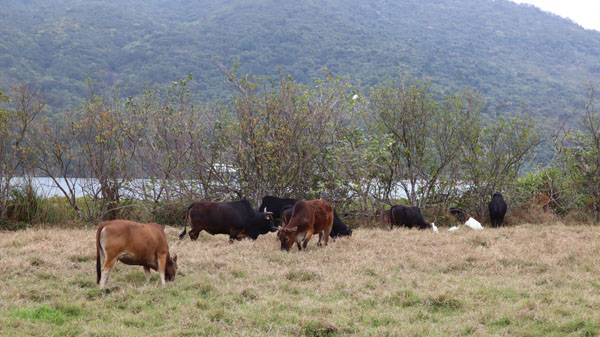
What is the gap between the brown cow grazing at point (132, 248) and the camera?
6.59 metres

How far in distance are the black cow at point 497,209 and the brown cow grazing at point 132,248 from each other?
9.77 meters

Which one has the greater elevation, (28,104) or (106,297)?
(28,104)

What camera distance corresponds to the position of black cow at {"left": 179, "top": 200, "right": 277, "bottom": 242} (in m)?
10.3

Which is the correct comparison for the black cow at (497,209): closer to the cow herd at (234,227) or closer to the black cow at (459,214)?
the cow herd at (234,227)

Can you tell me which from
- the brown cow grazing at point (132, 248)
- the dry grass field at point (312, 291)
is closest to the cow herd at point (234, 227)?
the brown cow grazing at point (132, 248)

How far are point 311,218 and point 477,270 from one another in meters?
3.04

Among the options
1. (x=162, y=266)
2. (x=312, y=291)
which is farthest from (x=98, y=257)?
(x=312, y=291)

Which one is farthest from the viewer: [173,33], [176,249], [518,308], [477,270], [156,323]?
[173,33]

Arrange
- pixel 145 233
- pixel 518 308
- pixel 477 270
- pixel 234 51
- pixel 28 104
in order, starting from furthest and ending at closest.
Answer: pixel 234 51 < pixel 28 104 < pixel 477 270 < pixel 145 233 < pixel 518 308

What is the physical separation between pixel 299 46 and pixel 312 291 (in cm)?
5219

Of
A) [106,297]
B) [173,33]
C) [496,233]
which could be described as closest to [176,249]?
[106,297]

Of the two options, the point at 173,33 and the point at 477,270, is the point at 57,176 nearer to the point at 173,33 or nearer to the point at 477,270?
the point at 477,270

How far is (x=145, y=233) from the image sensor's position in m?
6.92

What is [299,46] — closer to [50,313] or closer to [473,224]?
[473,224]
